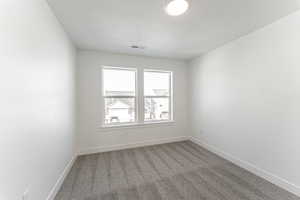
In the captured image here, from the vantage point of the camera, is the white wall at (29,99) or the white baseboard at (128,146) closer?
the white wall at (29,99)

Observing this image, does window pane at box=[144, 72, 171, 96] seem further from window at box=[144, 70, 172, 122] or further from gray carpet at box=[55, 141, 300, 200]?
gray carpet at box=[55, 141, 300, 200]

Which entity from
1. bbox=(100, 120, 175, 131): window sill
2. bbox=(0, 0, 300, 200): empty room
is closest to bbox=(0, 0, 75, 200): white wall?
bbox=(0, 0, 300, 200): empty room

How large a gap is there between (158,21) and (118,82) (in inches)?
76.5

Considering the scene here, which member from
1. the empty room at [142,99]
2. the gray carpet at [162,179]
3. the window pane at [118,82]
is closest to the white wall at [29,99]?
the empty room at [142,99]

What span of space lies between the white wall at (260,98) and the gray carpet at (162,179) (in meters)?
0.38

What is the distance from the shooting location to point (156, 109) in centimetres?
390

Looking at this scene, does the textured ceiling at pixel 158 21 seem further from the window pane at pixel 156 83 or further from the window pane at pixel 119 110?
the window pane at pixel 119 110

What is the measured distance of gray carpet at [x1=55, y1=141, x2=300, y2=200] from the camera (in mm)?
1764

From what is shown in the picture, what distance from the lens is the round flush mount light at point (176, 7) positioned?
157 centimetres

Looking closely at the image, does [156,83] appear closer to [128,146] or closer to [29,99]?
[128,146]

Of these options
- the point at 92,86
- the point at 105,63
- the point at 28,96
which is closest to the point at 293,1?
the point at 28,96

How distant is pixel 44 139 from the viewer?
1.50 metres

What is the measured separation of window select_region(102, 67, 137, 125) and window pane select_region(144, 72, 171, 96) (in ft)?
1.27

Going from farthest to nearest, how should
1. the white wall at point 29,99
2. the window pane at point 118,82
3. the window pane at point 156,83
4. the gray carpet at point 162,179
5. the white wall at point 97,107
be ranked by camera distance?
the window pane at point 156,83 → the window pane at point 118,82 → the white wall at point 97,107 → the gray carpet at point 162,179 → the white wall at point 29,99
